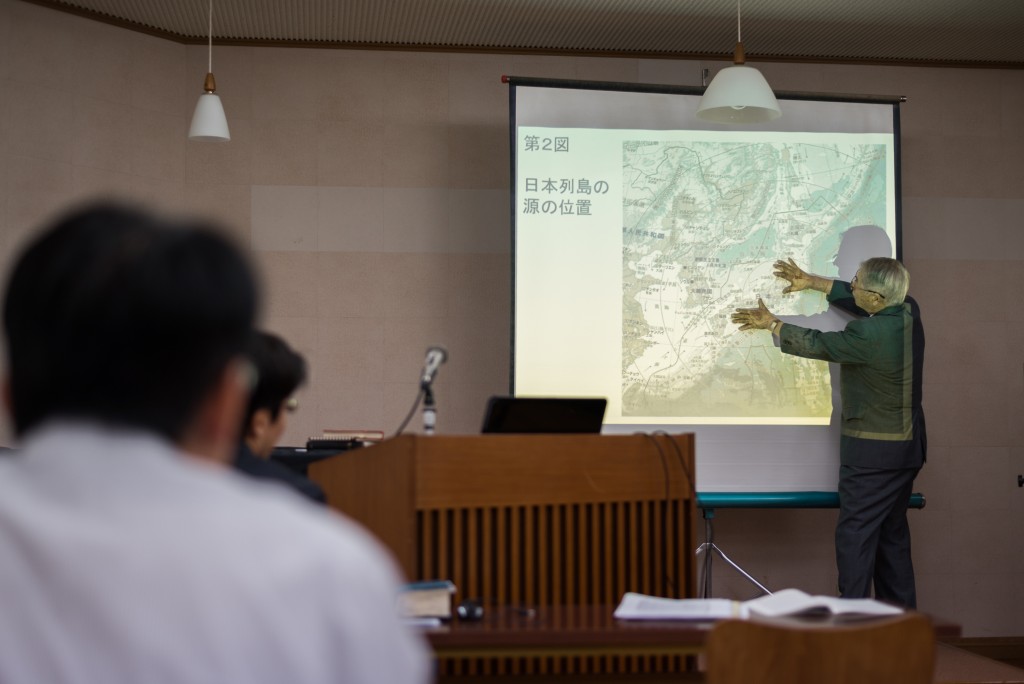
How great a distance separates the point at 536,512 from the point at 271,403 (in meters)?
0.81

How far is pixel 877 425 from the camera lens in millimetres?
5160

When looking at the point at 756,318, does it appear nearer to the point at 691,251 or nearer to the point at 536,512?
the point at 691,251

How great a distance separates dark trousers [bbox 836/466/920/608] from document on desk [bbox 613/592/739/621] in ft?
9.58

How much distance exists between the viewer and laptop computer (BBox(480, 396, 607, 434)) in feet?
10.2

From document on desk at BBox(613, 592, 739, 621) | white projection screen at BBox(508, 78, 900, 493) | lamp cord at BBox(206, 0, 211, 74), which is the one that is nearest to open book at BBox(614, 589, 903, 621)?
document on desk at BBox(613, 592, 739, 621)

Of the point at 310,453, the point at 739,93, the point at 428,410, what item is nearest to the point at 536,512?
the point at 428,410

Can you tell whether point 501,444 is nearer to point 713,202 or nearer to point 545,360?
point 545,360

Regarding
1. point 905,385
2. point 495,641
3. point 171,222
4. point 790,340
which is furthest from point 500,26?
point 171,222

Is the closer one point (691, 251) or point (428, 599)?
point (428, 599)

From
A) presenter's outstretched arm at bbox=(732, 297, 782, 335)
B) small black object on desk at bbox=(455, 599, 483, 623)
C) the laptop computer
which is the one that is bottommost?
small black object on desk at bbox=(455, 599, 483, 623)

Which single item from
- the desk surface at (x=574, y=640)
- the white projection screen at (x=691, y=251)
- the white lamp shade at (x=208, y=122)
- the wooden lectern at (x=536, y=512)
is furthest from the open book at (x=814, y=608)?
the white lamp shade at (x=208, y=122)

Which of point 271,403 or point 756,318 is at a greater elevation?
point 756,318

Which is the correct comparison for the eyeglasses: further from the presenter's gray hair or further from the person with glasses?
the person with glasses

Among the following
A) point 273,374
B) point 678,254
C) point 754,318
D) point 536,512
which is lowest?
point 536,512
